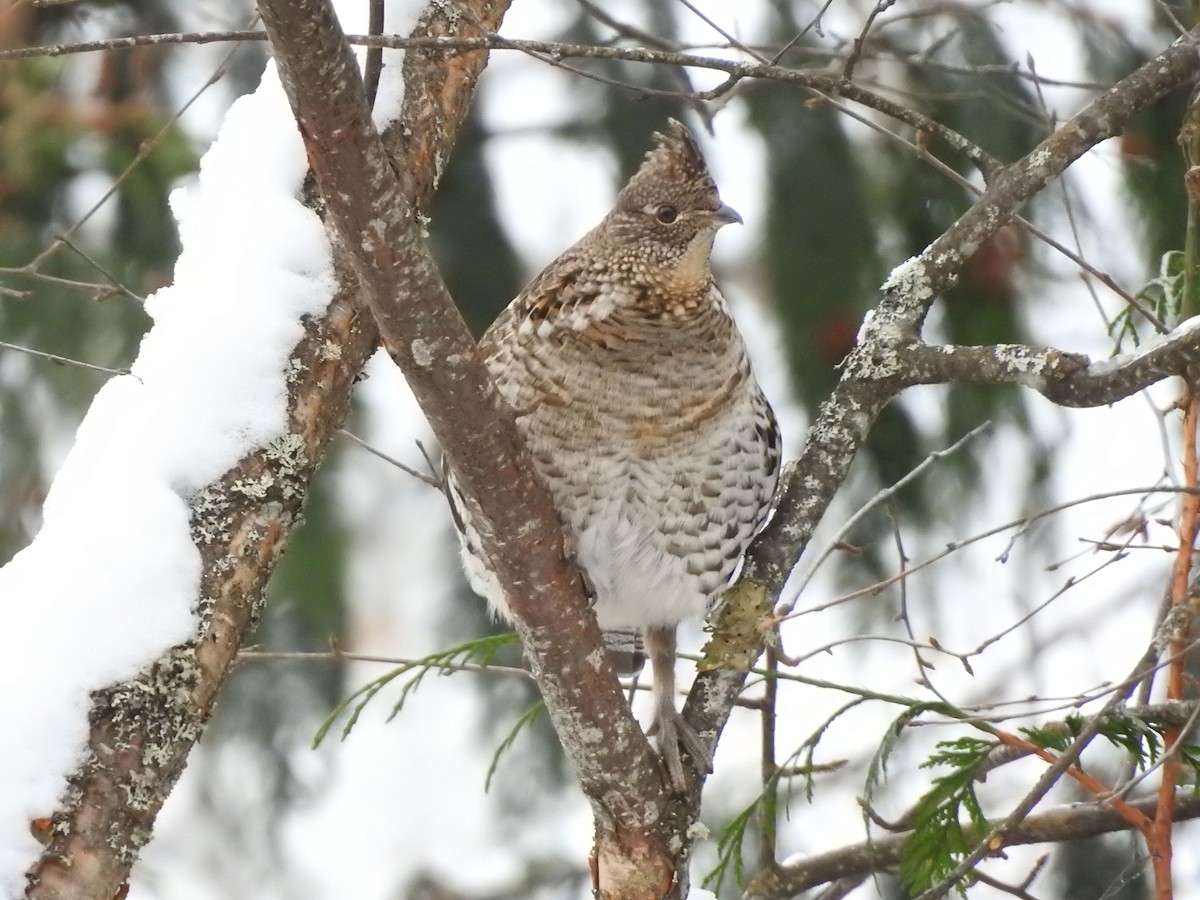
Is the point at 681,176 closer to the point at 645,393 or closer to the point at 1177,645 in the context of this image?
the point at 645,393

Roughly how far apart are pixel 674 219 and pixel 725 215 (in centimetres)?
11

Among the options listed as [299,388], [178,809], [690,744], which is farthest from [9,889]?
[178,809]

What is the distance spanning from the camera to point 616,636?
3732mm

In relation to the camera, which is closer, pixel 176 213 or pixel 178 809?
pixel 176 213

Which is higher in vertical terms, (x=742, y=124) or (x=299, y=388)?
(x=742, y=124)

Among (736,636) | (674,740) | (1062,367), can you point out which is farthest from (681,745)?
(1062,367)

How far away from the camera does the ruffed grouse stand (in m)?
2.87

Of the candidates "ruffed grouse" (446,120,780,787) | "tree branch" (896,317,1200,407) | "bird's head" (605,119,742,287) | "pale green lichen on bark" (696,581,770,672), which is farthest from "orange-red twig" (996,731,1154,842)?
"bird's head" (605,119,742,287)

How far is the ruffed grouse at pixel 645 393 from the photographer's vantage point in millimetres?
2869

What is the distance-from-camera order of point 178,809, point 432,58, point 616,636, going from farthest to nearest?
point 178,809 < point 616,636 < point 432,58

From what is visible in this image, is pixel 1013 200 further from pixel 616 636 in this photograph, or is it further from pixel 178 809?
pixel 178 809

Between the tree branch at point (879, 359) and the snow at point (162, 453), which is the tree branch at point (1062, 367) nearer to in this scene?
the tree branch at point (879, 359)

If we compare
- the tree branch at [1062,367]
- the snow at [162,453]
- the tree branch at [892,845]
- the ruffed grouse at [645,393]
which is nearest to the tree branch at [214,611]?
the snow at [162,453]

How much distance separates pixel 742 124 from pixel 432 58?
1490 mm
